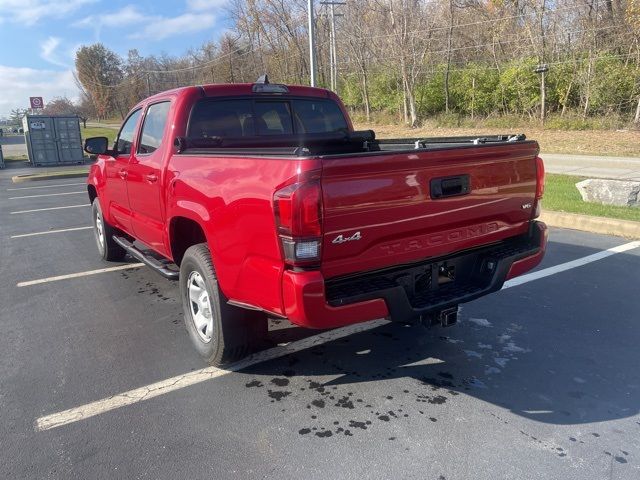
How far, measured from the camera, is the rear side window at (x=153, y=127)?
4.36m

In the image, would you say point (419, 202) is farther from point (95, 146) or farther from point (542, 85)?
point (542, 85)

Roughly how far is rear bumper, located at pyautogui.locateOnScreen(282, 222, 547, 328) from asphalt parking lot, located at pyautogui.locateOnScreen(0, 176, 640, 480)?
2.08 feet

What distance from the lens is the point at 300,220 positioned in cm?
257

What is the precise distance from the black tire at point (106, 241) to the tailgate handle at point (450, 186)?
469 centimetres

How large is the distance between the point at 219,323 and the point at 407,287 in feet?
4.23

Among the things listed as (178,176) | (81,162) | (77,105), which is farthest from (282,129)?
(77,105)

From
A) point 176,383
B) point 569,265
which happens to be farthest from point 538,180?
point 176,383

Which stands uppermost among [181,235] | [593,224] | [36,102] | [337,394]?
[36,102]

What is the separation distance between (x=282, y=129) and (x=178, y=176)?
4.15 ft

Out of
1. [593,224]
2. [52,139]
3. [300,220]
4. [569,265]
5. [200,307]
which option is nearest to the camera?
[300,220]

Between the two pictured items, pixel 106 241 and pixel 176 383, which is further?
pixel 106 241

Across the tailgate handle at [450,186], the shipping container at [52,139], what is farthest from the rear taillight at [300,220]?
the shipping container at [52,139]

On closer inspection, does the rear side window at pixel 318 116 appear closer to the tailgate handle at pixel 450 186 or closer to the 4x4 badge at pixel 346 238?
the tailgate handle at pixel 450 186

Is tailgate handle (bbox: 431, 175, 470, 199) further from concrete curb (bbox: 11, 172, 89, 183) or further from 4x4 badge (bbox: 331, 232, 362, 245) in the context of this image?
concrete curb (bbox: 11, 172, 89, 183)
